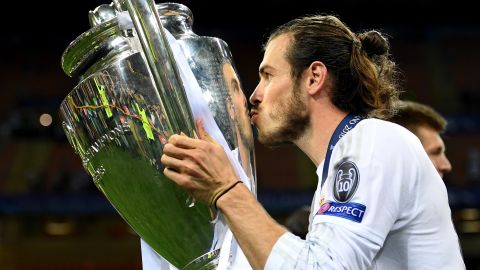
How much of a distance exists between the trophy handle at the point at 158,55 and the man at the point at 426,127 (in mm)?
1566

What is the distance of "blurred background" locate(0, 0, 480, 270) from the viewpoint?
10.5 metres

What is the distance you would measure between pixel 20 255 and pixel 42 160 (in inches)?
76.0

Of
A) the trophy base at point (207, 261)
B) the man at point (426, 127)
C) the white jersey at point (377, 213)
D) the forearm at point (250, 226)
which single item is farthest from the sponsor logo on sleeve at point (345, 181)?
the man at point (426, 127)

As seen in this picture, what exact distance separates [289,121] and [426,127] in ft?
4.11

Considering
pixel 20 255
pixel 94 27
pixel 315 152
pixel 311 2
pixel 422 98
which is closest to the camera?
pixel 94 27

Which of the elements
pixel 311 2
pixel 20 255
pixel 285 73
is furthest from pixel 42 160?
pixel 285 73

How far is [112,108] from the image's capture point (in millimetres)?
1353

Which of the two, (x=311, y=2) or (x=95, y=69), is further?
(x=311, y=2)

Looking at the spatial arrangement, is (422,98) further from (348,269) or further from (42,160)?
(348,269)

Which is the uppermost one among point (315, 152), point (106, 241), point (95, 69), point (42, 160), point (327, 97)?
point (95, 69)

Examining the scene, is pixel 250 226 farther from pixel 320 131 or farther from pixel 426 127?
pixel 426 127

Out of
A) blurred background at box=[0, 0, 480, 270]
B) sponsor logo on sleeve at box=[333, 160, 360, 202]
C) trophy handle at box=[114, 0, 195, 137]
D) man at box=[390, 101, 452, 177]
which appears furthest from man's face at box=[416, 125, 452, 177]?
blurred background at box=[0, 0, 480, 270]

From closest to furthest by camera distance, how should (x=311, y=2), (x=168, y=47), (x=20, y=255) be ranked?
(x=168, y=47) < (x=20, y=255) < (x=311, y=2)

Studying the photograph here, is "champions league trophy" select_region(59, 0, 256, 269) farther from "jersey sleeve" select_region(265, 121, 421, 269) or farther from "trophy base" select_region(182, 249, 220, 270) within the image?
"jersey sleeve" select_region(265, 121, 421, 269)
